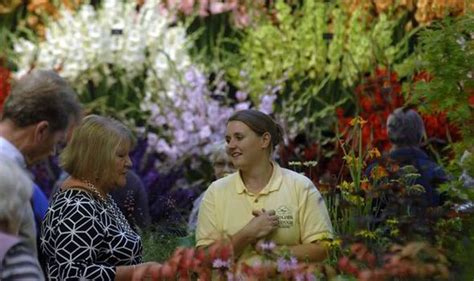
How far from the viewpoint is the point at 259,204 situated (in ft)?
20.4

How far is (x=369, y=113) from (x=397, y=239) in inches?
276

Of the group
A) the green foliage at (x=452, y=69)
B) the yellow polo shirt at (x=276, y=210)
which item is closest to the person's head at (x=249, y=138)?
the yellow polo shirt at (x=276, y=210)

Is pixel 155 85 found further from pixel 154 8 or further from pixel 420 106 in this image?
pixel 420 106

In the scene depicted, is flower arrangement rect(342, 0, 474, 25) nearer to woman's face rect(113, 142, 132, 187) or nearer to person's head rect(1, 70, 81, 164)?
woman's face rect(113, 142, 132, 187)

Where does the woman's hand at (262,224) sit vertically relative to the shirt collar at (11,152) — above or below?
below

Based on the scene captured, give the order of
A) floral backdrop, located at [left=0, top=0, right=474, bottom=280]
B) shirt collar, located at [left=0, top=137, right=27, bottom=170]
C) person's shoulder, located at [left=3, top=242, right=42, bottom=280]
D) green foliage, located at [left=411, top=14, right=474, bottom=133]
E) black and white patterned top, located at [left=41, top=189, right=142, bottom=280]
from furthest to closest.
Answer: floral backdrop, located at [left=0, top=0, right=474, bottom=280], green foliage, located at [left=411, top=14, right=474, bottom=133], black and white patterned top, located at [left=41, top=189, right=142, bottom=280], shirt collar, located at [left=0, top=137, right=27, bottom=170], person's shoulder, located at [left=3, top=242, right=42, bottom=280]

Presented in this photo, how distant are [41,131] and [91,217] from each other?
3.92 ft

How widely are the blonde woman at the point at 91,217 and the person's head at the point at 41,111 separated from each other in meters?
0.96

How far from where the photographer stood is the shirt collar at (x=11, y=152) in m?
4.32

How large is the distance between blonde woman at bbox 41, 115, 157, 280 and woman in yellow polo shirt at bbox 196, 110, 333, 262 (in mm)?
Answer: 523

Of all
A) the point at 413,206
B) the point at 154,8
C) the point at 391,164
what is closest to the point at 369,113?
the point at 154,8

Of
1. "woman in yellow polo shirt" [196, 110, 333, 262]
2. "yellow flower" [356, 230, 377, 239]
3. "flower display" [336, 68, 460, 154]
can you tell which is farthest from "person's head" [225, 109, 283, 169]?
"flower display" [336, 68, 460, 154]

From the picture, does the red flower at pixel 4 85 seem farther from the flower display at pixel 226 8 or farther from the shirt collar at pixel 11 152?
the shirt collar at pixel 11 152

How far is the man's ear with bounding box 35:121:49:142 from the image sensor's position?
4457 mm
